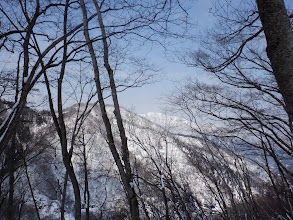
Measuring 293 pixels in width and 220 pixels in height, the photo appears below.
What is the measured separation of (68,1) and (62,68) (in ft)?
5.22

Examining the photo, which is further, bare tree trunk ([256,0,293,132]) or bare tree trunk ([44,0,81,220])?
bare tree trunk ([44,0,81,220])

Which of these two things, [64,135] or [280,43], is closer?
[280,43]

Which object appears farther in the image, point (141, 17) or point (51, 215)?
point (51, 215)

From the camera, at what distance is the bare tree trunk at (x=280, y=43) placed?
3.46ft

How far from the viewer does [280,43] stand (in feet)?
3.63

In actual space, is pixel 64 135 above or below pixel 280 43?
above

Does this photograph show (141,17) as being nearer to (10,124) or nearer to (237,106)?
(10,124)

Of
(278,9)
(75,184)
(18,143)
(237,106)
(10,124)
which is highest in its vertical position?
(18,143)

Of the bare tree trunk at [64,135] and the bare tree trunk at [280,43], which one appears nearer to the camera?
the bare tree trunk at [280,43]

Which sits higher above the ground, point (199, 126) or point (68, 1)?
point (68, 1)

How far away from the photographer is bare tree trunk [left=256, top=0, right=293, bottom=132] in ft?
3.46

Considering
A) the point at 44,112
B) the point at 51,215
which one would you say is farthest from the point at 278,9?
the point at 51,215

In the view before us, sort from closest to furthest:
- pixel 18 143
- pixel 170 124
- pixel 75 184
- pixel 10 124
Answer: pixel 10 124 → pixel 75 184 → pixel 170 124 → pixel 18 143

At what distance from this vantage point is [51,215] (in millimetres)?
25828
